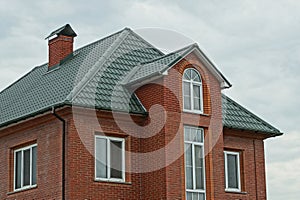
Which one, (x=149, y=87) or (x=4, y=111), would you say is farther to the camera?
(x=4, y=111)

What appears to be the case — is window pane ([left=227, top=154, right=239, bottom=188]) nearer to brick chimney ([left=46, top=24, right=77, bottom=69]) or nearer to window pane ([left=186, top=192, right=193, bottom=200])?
window pane ([left=186, top=192, right=193, bottom=200])

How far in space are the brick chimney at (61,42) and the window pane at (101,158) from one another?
254 inches

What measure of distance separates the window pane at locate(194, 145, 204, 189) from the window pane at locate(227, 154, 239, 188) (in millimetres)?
2765

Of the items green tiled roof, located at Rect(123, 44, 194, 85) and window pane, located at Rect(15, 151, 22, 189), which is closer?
green tiled roof, located at Rect(123, 44, 194, 85)

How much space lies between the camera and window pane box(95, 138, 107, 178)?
24578mm

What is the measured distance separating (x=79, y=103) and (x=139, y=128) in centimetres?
264

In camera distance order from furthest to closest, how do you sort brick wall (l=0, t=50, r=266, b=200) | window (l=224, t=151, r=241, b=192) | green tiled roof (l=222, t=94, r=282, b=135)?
green tiled roof (l=222, t=94, r=282, b=135), window (l=224, t=151, r=241, b=192), brick wall (l=0, t=50, r=266, b=200)

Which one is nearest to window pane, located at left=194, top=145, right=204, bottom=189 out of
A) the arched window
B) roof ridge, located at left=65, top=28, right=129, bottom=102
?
the arched window

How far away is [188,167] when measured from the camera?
25062 millimetres

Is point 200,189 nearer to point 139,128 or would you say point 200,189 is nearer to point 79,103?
point 139,128

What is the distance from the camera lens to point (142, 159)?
25469 millimetres

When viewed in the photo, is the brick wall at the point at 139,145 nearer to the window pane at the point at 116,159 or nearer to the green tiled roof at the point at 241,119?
the window pane at the point at 116,159

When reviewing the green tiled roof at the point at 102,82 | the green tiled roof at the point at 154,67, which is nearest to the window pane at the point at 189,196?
the green tiled roof at the point at 102,82

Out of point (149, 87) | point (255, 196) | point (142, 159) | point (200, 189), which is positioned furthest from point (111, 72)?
point (255, 196)
